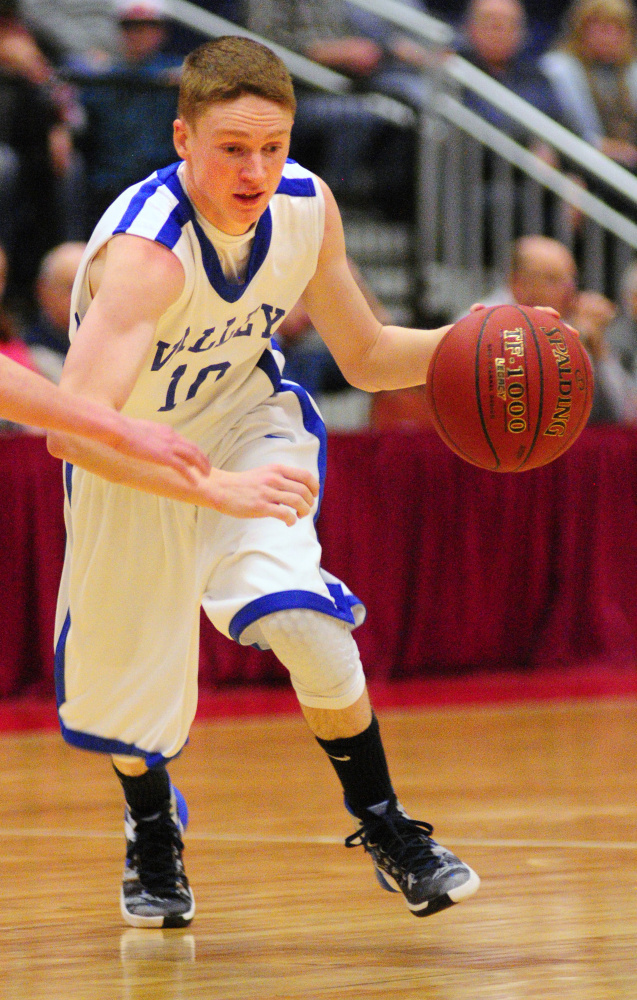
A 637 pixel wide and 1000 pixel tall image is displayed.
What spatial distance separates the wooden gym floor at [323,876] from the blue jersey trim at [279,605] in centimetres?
56

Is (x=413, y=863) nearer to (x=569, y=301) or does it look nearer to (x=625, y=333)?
(x=569, y=301)

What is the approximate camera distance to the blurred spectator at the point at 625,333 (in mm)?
7535

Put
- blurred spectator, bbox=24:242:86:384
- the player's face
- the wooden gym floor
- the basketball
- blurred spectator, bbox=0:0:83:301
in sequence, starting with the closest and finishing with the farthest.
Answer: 1. the wooden gym floor
2. the player's face
3. the basketball
4. blurred spectator, bbox=24:242:86:384
5. blurred spectator, bbox=0:0:83:301

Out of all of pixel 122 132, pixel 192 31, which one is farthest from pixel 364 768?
pixel 192 31

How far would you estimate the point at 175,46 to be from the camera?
8.48 metres

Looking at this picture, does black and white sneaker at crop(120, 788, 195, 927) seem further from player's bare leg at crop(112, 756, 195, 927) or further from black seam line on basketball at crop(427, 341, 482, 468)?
black seam line on basketball at crop(427, 341, 482, 468)

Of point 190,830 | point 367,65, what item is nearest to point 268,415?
point 190,830

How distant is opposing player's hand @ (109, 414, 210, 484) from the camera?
2.00 meters

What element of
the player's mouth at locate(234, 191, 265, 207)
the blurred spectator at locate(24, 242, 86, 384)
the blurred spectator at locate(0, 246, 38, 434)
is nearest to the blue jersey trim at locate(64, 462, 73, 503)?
the player's mouth at locate(234, 191, 265, 207)

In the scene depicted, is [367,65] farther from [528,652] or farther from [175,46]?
[528,652]

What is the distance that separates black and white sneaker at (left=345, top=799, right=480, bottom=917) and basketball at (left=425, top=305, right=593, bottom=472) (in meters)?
0.71

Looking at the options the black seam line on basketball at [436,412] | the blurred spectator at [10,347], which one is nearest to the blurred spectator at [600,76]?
the blurred spectator at [10,347]

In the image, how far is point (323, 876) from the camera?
306 centimetres

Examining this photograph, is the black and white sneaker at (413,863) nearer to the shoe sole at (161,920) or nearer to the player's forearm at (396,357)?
the shoe sole at (161,920)
